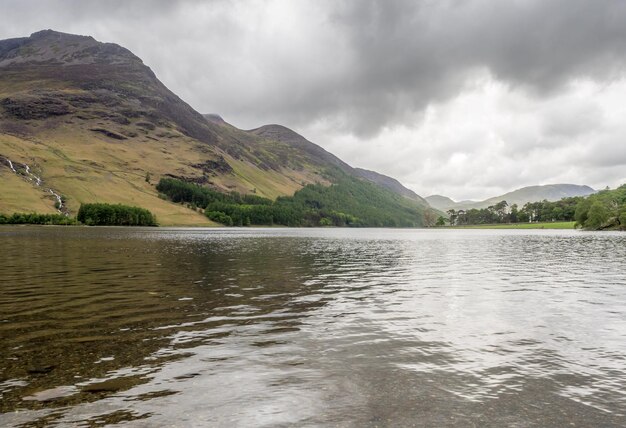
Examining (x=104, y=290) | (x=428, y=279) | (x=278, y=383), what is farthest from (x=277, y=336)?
(x=428, y=279)

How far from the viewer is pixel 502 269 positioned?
54281 mm

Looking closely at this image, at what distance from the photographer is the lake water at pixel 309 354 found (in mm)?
12414

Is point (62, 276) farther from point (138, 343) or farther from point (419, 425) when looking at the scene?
point (419, 425)

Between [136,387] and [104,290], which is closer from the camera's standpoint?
[136,387]

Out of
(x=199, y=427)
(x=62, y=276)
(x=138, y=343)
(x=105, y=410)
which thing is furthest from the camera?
(x=62, y=276)

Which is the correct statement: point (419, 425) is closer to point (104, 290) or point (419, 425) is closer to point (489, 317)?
point (489, 317)

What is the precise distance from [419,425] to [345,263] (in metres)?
50.1

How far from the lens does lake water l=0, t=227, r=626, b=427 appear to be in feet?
40.7

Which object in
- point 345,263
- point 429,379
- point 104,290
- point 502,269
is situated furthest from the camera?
point 345,263

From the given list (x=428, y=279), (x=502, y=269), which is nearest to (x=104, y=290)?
(x=428, y=279)

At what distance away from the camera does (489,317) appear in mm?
26266

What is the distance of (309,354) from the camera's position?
1823 cm

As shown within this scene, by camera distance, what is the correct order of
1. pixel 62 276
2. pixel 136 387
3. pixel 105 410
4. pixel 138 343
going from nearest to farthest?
pixel 105 410, pixel 136 387, pixel 138 343, pixel 62 276

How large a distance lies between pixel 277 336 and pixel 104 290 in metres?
20.6
